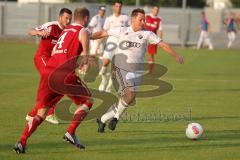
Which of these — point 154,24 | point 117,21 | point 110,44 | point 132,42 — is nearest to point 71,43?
point 132,42

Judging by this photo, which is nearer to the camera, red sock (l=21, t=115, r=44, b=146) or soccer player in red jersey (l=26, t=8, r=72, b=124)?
red sock (l=21, t=115, r=44, b=146)

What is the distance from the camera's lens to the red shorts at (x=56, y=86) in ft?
37.3

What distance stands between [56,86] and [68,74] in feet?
0.98

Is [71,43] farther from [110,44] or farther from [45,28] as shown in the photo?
[110,44]

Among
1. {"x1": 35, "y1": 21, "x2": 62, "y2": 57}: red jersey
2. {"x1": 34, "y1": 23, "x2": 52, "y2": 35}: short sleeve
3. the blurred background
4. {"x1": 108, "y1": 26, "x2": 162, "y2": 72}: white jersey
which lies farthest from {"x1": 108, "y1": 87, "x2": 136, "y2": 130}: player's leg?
the blurred background

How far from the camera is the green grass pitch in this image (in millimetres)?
11336

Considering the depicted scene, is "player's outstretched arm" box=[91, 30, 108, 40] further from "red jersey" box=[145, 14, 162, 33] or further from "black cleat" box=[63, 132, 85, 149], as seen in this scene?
"red jersey" box=[145, 14, 162, 33]

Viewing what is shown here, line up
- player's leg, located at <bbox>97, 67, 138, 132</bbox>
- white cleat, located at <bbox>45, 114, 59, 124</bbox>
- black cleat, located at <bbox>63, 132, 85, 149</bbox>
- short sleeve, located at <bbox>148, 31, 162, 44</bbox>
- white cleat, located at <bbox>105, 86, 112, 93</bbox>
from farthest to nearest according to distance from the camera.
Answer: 1. white cleat, located at <bbox>105, 86, 112, 93</bbox>
2. white cleat, located at <bbox>45, 114, 59, 124</bbox>
3. player's leg, located at <bbox>97, 67, 138, 132</bbox>
4. short sleeve, located at <bbox>148, 31, 162, 44</bbox>
5. black cleat, located at <bbox>63, 132, 85, 149</bbox>

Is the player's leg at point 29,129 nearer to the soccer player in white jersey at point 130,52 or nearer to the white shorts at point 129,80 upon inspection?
the soccer player in white jersey at point 130,52

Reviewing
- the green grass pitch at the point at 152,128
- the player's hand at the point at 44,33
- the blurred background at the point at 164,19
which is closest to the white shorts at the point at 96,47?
the green grass pitch at the point at 152,128

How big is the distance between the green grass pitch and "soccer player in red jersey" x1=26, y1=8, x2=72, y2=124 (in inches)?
22.5

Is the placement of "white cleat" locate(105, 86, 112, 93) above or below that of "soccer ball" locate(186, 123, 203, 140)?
below

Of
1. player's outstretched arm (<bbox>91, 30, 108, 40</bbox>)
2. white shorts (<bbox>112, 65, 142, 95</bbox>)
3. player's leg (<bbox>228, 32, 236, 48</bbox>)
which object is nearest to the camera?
player's outstretched arm (<bbox>91, 30, 108, 40</bbox>)

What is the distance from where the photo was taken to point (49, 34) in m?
13.7
